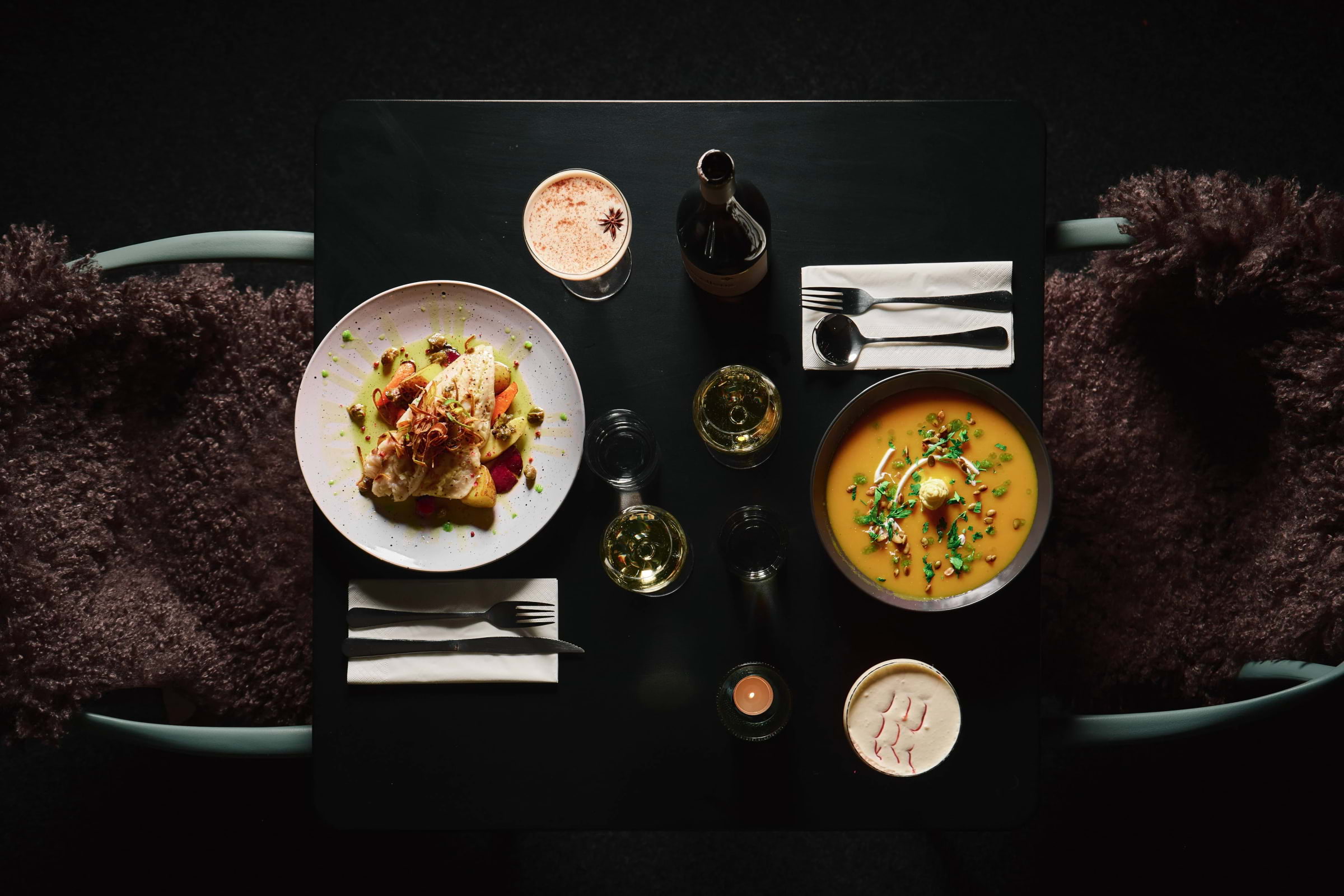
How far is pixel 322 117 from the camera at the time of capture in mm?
1259

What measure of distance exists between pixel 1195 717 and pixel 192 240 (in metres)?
1.56

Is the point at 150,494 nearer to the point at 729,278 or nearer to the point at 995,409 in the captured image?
the point at 729,278

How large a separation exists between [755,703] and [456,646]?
1.32 ft

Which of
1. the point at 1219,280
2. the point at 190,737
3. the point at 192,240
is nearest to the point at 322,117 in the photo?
the point at 192,240

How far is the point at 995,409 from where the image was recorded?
1.17 meters

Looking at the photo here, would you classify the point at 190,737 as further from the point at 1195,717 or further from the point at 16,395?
the point at 1195,717

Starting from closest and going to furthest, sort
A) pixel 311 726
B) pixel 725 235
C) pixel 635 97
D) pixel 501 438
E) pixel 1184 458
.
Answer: pixel 725 235 → pixel 501 438 → pixel 311 726 → pixel 1184 458 → pixel 635 97

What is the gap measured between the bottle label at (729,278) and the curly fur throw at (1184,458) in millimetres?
543

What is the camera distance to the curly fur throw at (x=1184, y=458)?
4.13 ft

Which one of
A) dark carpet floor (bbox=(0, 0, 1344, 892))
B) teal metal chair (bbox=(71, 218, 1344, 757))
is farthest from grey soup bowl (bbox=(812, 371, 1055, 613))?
dark carpet floor (bbox=(0, 0, 1344, 892))

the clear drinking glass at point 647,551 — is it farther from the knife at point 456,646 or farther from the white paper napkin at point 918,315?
the white paper napkin at point 918,315

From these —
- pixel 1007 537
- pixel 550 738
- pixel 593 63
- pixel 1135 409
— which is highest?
pixel 593 63

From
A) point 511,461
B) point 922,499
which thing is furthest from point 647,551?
point 922,499

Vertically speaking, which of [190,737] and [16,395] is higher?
[16,395]
